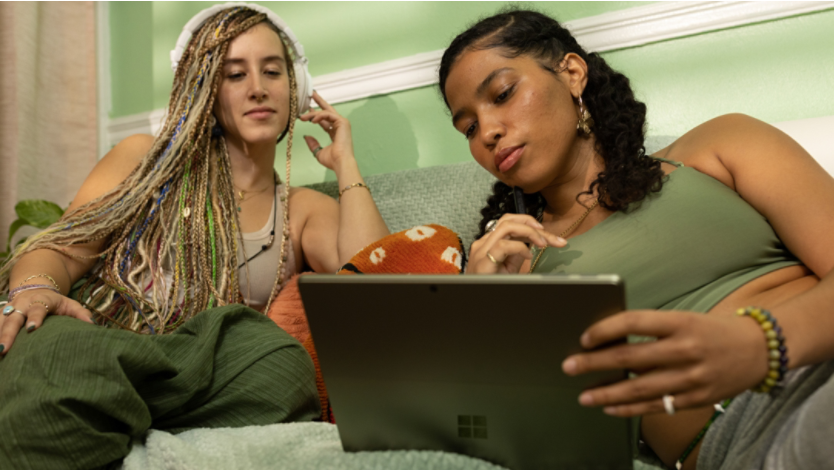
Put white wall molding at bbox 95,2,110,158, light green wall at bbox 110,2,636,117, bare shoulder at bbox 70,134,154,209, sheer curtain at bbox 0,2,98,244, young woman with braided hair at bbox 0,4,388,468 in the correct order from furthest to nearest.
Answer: white wall molding at bbox 95,2,110,158, sheer curtain at bbox 0,2,98,244, light green wall at bbox 110,2,636,117, bare shoulder at bbox 70,134,154,209, young woman with braided hair at bbox 0,4,388,468

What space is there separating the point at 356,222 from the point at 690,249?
0.74 m

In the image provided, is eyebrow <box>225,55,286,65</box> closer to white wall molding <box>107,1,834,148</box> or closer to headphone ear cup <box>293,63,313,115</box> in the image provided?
headphone ear cup <box>293,63,313,115</box>

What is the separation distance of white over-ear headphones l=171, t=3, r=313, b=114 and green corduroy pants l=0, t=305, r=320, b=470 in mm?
745

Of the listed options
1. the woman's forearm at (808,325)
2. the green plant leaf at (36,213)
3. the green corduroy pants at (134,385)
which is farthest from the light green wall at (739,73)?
the green plant leaf at (36,213)

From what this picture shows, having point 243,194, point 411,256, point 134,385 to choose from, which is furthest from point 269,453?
point 243,194

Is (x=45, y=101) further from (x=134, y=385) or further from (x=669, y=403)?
(x=669, y=403)

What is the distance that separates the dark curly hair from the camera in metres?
1.01

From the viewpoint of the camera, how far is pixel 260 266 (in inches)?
55.8

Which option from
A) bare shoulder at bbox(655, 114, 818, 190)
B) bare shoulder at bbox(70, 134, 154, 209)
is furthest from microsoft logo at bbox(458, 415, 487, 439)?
bare shoulder at bbox(70, 134, 154, 209)

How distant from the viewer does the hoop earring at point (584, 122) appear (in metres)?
1.09

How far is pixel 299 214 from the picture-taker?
1.53 meters

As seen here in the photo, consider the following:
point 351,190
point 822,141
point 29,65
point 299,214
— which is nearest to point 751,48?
point 822,141

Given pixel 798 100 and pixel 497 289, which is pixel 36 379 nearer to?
pixel 497 289

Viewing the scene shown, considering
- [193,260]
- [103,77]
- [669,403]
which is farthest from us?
[103,77]
